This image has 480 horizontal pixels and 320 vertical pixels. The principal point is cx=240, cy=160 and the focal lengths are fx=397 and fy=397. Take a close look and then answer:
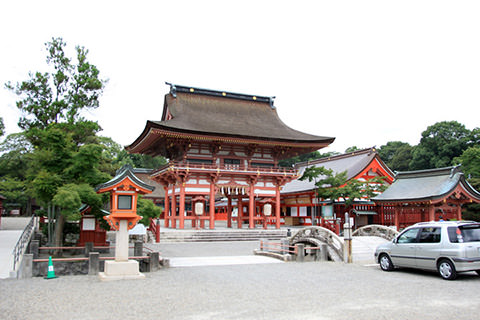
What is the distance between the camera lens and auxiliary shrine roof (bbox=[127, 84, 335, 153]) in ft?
98.1

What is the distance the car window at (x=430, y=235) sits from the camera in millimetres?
11821

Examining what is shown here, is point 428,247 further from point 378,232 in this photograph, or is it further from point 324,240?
point 378,232

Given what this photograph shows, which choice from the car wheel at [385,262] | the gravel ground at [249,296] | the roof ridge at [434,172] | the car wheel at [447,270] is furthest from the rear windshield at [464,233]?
the roof ridge at [434,172]

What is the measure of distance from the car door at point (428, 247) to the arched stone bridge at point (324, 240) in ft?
13.0

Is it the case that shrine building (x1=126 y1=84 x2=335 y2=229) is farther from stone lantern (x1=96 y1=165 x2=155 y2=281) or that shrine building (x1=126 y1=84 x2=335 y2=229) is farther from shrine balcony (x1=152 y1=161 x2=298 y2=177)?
stone lantern (x1=96 y1=165 x2=155 y2=281)

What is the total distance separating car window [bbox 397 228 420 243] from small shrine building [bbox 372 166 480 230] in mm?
13010

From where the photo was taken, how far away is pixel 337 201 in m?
34.9

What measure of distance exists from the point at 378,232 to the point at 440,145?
4632cm

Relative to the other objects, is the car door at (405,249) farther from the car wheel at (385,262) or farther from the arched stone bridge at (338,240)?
the arched stone bridge at (338,240)

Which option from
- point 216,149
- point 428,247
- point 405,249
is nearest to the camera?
point 428,247

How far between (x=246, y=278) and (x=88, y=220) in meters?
11.4

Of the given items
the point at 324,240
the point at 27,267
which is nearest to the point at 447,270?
the point at 324,240

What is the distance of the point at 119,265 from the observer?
11812 mm

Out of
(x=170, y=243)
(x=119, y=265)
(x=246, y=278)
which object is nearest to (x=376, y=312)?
(x=246, y=278)
